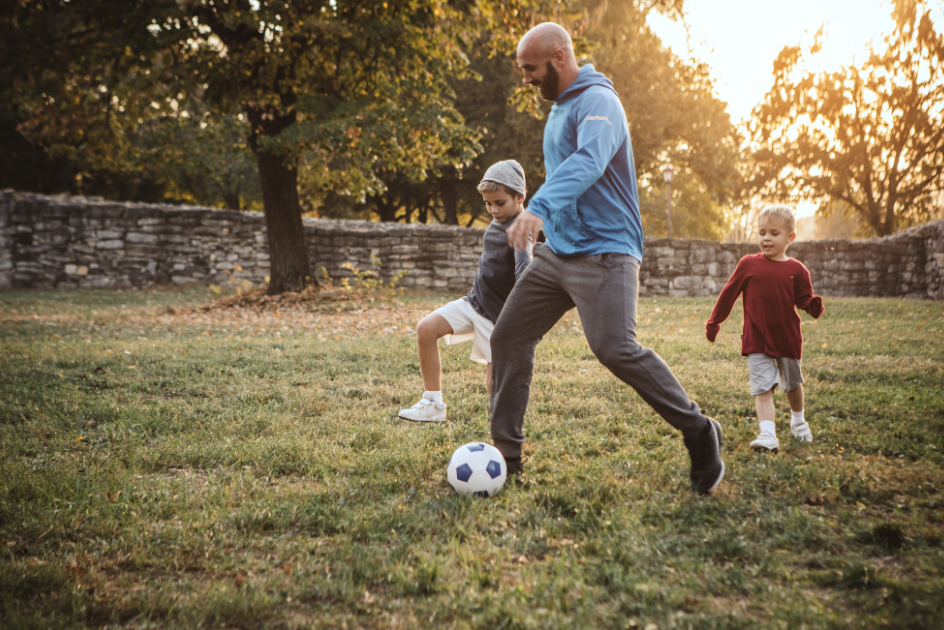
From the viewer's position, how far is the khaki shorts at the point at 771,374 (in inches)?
156

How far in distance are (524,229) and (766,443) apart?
2367mm

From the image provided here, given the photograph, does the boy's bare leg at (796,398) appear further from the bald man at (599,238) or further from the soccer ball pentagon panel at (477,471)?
the soccer ball pentagon panel at (477,471)

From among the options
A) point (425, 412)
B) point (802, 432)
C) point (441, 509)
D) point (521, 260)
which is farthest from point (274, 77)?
point (802, 432)

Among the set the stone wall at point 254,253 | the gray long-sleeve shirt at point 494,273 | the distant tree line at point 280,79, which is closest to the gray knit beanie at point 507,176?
the gray long-sleeve shirt at point 494,273

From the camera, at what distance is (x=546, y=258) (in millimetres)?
3029

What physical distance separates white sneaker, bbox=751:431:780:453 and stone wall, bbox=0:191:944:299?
41.0ft

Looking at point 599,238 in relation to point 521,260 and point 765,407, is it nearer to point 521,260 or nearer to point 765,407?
point 521,260

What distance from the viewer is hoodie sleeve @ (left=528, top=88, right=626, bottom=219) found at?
2527 millimetres

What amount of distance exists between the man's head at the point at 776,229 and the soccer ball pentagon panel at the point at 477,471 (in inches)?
89.3

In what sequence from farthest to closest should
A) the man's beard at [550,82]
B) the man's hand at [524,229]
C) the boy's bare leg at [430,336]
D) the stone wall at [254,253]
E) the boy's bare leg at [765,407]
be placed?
the stone wall at [254,253] < the boy's bare leg at [430,336] < the boy's bare leg at [765,407] < the man's beard at [550,82] < the man's hand at [524,229]

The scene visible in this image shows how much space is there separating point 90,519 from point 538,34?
314 cm

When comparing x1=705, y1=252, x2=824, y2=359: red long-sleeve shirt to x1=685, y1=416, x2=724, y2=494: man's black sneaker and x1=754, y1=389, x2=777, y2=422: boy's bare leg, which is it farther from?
x1=685, y1=416, x2=724, y2=494: man's black sneaker

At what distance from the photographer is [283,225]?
1267cm

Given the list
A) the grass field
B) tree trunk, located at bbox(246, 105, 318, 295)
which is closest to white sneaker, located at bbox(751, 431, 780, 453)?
the grass field
